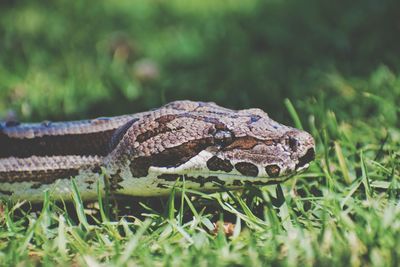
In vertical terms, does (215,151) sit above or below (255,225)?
above

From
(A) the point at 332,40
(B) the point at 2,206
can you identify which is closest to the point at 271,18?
(A) the point at 332,40

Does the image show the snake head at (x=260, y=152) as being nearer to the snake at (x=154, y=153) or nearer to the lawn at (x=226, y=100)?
the snake at (x=154, y=153)

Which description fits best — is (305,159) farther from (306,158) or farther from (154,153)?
(154,153)

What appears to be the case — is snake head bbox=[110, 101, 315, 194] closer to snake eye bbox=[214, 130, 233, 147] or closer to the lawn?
snake eye bbox=[214, 130, 233, 147]

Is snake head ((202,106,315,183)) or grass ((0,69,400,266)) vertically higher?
snake head ((202,106,315,183))

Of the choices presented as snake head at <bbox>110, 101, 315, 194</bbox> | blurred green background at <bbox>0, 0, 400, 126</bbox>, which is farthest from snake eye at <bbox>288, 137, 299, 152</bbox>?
blurred green background at <bbox>0, 0, 400, 126</bbox>

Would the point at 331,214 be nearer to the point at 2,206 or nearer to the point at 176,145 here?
the point at 176,145

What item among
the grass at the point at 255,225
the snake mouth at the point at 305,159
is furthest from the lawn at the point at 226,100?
the snake mouth at the point at 305,159

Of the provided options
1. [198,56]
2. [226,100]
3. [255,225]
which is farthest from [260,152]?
[198,56]
